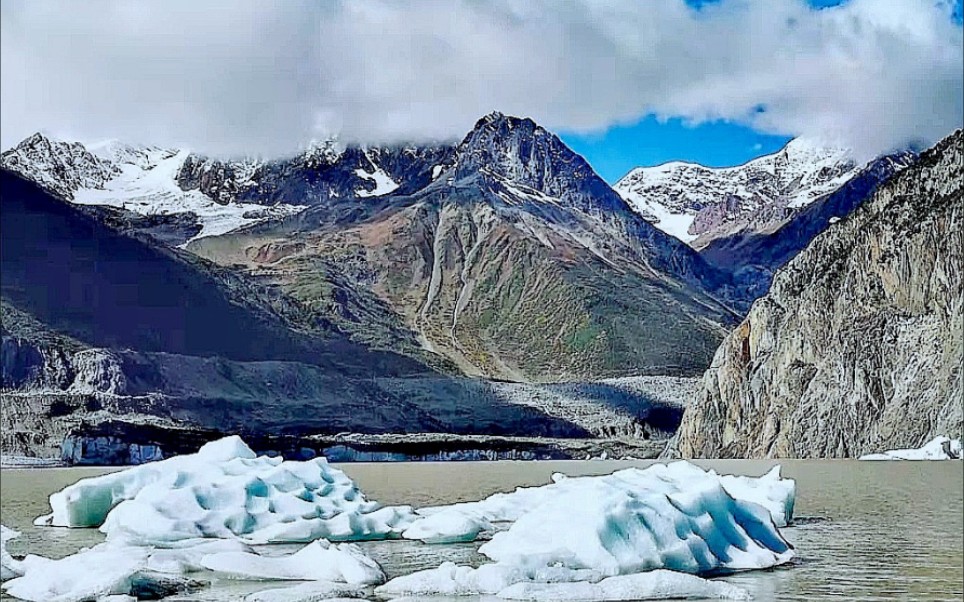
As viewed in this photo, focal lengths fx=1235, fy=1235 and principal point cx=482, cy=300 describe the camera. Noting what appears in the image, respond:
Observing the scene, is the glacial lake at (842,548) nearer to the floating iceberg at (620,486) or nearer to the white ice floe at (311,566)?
the white ice floe at (311,566)

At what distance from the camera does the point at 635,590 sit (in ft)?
40.3

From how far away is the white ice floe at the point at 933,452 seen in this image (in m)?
62.2

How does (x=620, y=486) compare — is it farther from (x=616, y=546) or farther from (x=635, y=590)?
(x=635, y=590)

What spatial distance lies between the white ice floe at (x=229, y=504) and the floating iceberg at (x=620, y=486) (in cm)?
105

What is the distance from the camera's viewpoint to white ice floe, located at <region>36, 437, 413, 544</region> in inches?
730

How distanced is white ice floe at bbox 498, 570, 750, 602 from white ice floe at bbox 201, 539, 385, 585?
2.10m

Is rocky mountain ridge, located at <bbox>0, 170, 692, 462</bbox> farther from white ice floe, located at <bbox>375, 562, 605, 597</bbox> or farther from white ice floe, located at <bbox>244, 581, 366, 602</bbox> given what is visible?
white ice floe, located at <bbox>375, 562, 605, 597</bbox>

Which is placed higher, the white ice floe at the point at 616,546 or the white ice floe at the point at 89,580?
the white ice floe at the point at 616,546

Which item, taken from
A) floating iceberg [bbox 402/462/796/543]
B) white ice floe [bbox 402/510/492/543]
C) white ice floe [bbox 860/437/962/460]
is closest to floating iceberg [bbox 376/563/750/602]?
floating iceberg [bbox 402/462/796/543]

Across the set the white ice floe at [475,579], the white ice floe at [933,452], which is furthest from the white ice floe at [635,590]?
the white ice floe at [933,452]

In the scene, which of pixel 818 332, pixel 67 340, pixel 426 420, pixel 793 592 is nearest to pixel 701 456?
pixel 818 332

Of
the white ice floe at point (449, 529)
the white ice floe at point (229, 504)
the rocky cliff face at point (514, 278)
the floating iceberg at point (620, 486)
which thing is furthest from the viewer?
the rocky cliff face at point (514, 278)

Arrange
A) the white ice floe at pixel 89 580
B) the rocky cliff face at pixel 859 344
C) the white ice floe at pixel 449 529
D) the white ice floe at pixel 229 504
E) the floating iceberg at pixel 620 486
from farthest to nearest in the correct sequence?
the rocky cliff face at pixel 859 344 < the white ice floe at pixel 449 529 < the white ice floe at pixel 229 504 < the floating iceberg at pixel 620 486 < the white ice floe at pixel 89 580

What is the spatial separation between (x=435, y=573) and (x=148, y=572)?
3.49 meters
